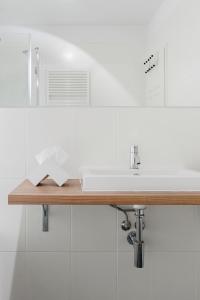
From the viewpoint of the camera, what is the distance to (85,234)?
153 cm

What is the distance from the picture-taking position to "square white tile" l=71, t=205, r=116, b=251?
153cm

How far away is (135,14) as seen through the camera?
158 centimetres

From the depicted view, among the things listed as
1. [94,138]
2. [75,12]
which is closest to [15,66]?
[75,12]

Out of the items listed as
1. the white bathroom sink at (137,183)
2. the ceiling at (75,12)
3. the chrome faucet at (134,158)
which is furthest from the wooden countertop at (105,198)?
the ceiling at (75,12)

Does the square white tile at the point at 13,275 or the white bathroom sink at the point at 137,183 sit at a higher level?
the white bathroom sink at the point at 137,183

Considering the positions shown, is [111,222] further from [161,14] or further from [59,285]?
[161,14]

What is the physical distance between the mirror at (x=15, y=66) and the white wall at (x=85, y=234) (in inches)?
3.4

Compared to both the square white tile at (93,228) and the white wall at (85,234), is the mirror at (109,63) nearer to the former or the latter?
the white wall at (85,234)

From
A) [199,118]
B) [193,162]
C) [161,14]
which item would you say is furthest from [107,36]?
[193,162]

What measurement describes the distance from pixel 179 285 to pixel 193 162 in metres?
0.56

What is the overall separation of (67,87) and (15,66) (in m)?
0.26

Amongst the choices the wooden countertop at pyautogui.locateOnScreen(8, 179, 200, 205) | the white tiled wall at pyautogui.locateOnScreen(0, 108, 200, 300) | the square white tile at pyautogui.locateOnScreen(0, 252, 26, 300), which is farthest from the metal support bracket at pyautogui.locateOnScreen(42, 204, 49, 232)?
the wooden countertop at pyautogui.locateOnScreen(8, 179, 200, 205)

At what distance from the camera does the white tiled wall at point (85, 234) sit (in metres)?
1.53

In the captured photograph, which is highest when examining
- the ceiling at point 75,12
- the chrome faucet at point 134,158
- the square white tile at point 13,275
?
the ceiling at point 75,12
